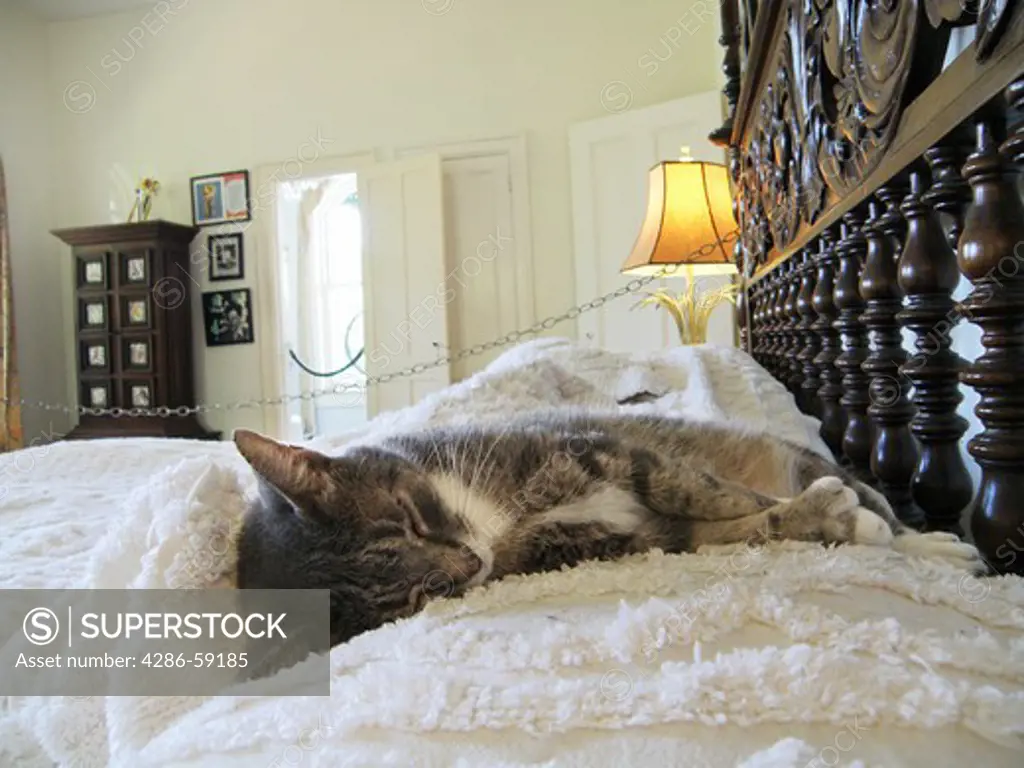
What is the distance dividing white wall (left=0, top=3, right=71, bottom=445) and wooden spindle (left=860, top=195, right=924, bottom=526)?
18.1 feet

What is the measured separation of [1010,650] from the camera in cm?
40

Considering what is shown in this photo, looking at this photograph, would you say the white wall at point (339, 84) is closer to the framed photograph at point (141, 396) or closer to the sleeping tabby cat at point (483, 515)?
the framed photograph at point (141, 396)

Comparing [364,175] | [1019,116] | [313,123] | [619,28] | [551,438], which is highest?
[619,28]

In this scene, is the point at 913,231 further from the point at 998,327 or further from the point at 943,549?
the point at 943,549

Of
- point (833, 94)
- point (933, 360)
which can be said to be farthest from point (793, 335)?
point (933, 360)

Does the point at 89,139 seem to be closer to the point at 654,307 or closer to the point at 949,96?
the point at 654,307

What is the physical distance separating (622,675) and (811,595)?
0.53 feet

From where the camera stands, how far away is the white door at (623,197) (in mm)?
3721

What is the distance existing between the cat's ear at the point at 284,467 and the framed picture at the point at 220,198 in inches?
179

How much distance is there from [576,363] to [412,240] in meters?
3.06

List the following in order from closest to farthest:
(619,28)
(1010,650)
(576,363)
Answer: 1. (1010,650)
2. (576,363)
3. (619,28)

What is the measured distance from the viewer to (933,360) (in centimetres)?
63

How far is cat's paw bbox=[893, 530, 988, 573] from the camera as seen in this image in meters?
0.53

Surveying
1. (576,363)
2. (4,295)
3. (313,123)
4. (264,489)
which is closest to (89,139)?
(4,295)
